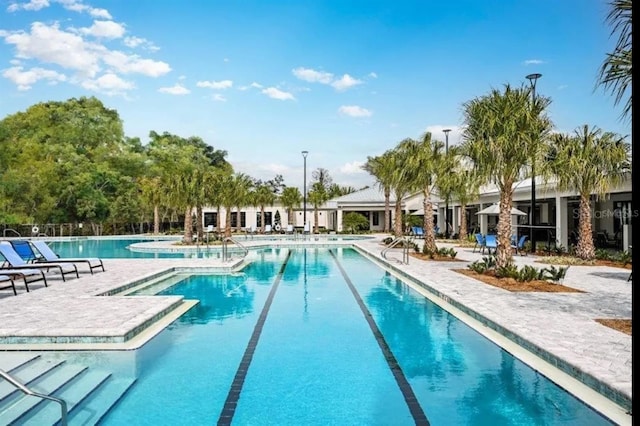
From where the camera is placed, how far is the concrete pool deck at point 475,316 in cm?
575

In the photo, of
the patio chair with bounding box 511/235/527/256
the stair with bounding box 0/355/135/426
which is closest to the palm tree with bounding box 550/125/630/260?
the patio chair with bounding box 511/235/527/256

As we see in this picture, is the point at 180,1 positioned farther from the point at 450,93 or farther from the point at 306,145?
the point at 306,145

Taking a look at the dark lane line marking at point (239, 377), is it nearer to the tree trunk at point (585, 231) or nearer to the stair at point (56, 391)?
the stair at point (56, 391)

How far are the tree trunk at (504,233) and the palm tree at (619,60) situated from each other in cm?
684

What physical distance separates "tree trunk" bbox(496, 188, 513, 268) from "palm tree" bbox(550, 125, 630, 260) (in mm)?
3697

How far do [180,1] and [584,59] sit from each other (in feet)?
44.5

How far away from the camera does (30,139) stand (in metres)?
51.1

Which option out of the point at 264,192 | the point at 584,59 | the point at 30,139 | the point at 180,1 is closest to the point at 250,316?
the point at 180,1

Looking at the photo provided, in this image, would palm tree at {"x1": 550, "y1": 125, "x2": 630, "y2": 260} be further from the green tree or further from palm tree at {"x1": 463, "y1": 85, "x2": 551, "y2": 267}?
the green tree

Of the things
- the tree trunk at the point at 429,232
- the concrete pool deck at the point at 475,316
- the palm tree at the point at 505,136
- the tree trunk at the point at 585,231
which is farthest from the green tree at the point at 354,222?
the palm tree at the point at 505,136

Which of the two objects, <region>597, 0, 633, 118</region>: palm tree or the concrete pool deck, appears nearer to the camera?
<region>597, 0, 633, 118</region>: palm tree

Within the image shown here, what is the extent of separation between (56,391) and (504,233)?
36.5ft

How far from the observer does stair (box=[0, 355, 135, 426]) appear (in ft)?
14.5

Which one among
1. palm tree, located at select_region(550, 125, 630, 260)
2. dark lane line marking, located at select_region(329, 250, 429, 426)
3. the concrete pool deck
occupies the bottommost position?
dark lane line marking, located at select_region(329, 250, 429, 426)
